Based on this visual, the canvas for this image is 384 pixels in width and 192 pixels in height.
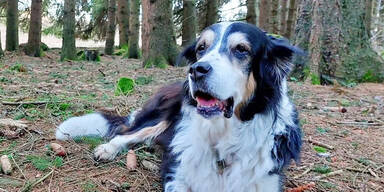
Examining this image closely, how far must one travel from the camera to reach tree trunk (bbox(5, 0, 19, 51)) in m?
12.9

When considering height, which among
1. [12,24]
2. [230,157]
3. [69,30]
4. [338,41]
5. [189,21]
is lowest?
[230,157]

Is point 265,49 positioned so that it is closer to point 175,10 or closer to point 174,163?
point 174,163

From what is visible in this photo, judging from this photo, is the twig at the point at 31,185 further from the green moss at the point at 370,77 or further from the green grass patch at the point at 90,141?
the green moss at the point at 370,77

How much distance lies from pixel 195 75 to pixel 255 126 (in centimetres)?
64

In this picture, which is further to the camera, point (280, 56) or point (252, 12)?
point (252, 12)

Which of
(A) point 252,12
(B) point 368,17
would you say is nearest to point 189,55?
(B) point 368,17

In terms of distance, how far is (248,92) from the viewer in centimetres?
263

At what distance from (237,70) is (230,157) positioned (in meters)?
0.61

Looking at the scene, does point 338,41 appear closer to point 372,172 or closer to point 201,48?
point 372,172

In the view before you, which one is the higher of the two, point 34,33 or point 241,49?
point 34,33

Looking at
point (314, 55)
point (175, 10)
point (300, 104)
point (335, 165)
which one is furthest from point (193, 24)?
point (335, 165)

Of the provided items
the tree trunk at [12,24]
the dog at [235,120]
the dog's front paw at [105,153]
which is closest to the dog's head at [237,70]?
the dog at [235,120]

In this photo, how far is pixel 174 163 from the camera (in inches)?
112

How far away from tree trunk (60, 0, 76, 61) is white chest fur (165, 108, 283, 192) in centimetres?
980
